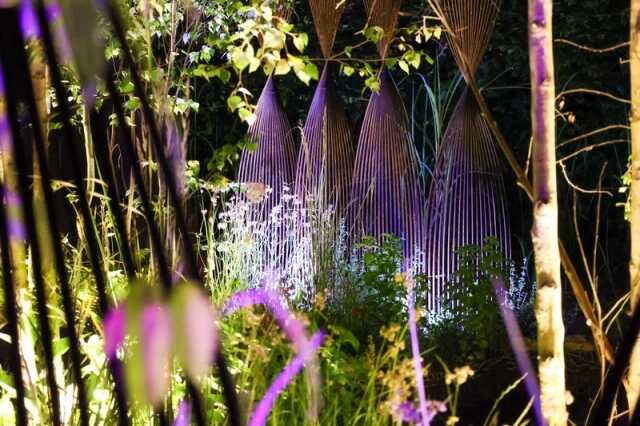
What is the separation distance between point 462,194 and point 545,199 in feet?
8.98

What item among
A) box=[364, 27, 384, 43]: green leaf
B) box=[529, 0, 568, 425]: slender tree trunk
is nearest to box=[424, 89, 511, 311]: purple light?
box=[364, 27, 384, 43]: green leaf

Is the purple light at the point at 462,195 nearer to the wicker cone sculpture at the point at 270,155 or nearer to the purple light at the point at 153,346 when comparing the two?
the wicker cone sculpture at the point at 270,155

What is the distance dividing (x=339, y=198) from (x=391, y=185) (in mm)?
364

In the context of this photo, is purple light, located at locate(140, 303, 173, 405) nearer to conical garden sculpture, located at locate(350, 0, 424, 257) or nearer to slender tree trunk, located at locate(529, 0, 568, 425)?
slender tree trunk, located at locate(529, 0, 568, 425)

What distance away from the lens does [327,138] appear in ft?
14.1

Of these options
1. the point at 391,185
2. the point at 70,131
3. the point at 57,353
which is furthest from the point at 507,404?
the point at 70,131

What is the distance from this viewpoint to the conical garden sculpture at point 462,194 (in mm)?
3984

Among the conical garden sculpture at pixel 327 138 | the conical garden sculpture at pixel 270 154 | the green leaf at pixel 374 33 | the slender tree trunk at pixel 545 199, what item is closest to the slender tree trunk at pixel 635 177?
the slender tree trunk at pixel 545 199

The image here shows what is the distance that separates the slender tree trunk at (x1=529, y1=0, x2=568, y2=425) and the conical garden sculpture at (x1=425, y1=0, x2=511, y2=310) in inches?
95.4

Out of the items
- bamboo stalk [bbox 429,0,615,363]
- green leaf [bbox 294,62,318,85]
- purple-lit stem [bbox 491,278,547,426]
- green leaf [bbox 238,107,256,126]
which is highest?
green leaf [bbox 294,62,318,85]

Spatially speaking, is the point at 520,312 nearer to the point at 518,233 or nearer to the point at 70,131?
the point at 518,233

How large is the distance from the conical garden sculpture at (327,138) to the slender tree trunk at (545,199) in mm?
2681

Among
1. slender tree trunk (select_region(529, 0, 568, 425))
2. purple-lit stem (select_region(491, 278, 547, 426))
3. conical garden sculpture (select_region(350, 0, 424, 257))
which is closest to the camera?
slender tree trunk (select_region(529, 0, 568, 425))

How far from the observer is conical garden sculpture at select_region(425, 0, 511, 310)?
157 inches
